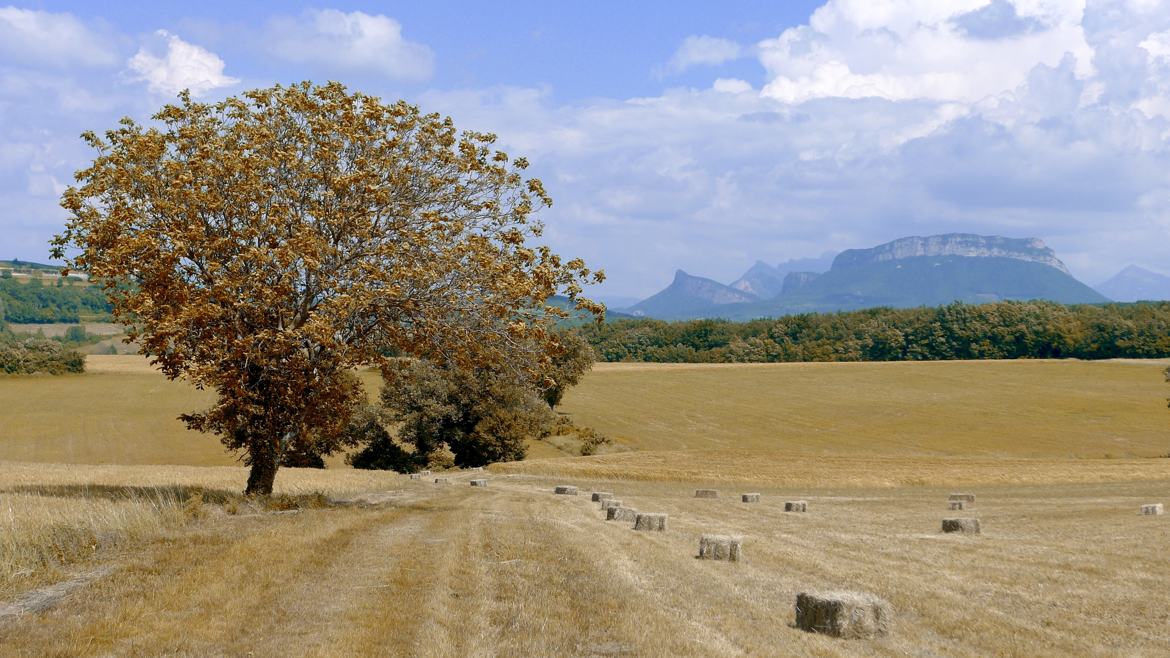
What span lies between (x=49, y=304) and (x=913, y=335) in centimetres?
15779

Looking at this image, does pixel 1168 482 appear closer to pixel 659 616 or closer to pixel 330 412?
pixel 330 412

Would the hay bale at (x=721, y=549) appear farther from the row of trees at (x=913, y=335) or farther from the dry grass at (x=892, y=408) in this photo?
the row of trees at (x=913, y=335)

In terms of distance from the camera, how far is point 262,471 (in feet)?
86.8

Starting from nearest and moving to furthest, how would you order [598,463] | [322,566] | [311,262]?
[322,566], [311,262], [598,463]

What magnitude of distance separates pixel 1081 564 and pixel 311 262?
1669 cm

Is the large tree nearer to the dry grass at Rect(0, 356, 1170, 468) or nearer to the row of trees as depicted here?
the dry grass at Rect(0, 356, 1170, 468)

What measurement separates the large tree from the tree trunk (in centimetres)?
6

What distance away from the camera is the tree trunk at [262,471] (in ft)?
85.8

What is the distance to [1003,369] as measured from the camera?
5032 inches

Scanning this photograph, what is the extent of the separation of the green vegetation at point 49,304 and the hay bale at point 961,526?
173450 millimetres

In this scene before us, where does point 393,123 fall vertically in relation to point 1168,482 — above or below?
above

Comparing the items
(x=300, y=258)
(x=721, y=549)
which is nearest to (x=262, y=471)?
(x=300, y=258)

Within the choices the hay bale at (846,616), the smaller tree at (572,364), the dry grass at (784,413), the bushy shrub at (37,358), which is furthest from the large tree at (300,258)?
the bushy shrub at (37,358)

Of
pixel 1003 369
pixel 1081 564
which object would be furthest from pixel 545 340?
pixel 1003 369
